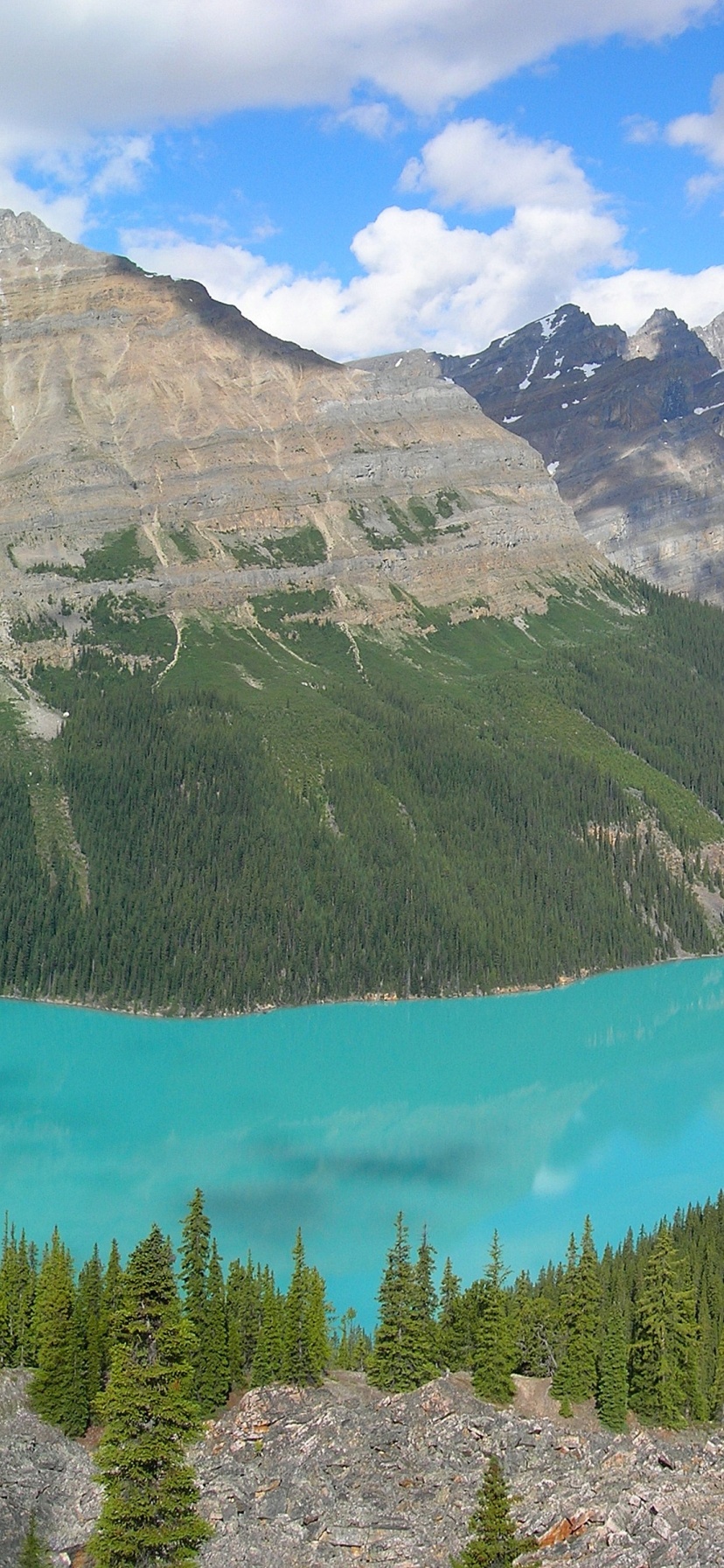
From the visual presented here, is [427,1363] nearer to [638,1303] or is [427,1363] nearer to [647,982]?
[638,1303]

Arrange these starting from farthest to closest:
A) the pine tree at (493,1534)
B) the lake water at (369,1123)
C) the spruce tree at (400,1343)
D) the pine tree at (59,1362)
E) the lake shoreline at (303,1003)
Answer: the lake shoreline at (303,1003) → the lake water at (369,1123) → the spruce tree at (400,1343) → the pine tree at (59,1362) → the pine tree at (493,1534)

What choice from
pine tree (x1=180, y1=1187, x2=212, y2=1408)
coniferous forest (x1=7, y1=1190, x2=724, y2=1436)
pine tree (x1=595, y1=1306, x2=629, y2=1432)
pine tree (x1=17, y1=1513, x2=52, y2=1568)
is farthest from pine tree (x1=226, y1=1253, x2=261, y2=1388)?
pine tree (x1=17, y1=1513, x2=52, y2=1568)

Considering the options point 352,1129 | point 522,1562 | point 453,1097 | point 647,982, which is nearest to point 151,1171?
point 352,1129

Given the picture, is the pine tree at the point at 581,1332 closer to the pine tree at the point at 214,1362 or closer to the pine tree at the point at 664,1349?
the pine tree at the point at 664,1349

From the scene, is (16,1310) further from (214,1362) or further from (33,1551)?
(33,1551)

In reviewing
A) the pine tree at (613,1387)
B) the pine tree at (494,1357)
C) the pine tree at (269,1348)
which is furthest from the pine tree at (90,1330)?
the pine tree at (613,1387)

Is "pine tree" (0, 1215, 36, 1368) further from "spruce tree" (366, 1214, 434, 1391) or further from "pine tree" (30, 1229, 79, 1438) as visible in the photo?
"spruce tree" (366, 1214, 434, 1391)
